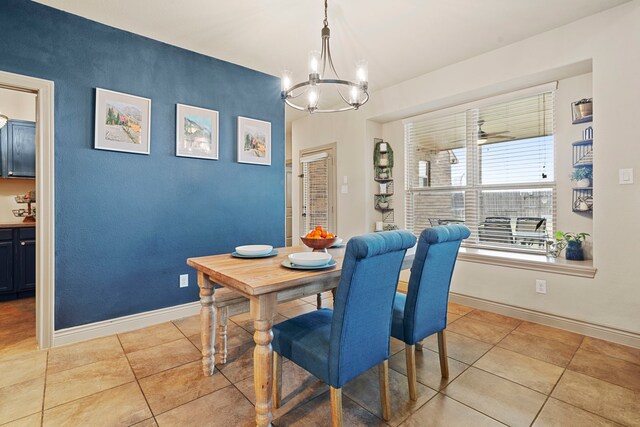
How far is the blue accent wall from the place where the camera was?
2449 mm

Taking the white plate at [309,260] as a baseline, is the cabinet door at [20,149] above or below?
above

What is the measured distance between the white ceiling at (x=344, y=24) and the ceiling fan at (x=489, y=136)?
815mm

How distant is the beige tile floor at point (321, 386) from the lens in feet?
5.27

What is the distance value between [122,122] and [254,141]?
1.29 metres

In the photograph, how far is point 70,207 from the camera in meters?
2.49

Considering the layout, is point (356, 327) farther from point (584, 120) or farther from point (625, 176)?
point (584, 120)

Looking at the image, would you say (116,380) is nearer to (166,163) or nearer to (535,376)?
(166,163)

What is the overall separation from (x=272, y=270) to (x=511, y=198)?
2.91 meters

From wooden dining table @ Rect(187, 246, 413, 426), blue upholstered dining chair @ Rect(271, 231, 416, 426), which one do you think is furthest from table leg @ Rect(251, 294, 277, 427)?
blue upholstered dining chair @ Rect(271, 231, 416, 426)

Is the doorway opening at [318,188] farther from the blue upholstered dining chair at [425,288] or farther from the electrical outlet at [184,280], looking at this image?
the blue upholstered dining chair at [425,288]

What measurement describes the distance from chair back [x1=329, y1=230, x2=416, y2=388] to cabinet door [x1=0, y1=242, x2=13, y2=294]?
4063mm

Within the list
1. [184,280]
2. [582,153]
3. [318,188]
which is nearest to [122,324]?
[184,280]

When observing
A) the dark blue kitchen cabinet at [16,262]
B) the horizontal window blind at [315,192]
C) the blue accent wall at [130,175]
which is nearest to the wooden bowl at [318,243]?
the blue accent wall at [130,175]

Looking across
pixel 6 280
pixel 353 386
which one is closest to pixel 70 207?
pixel 6 280
